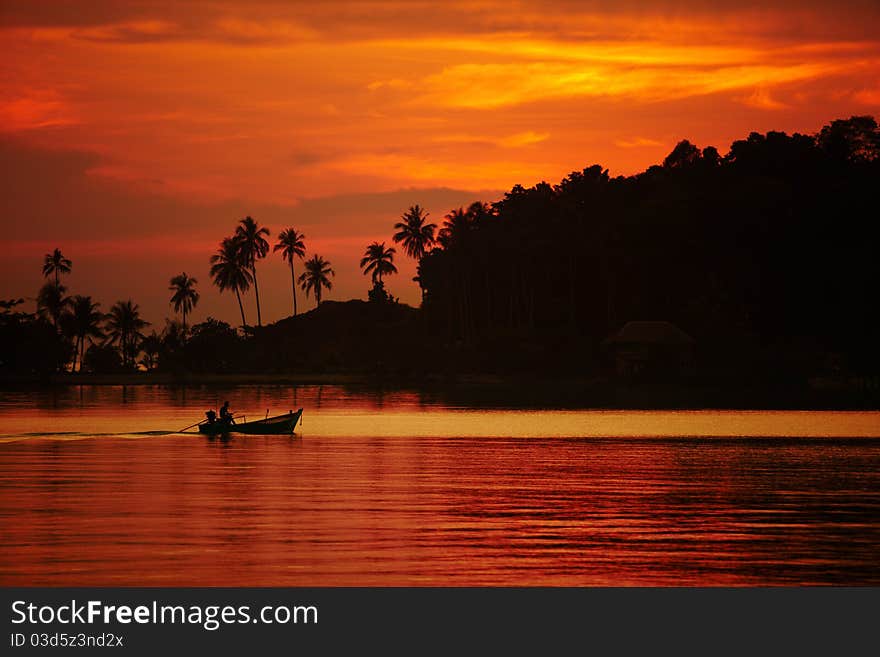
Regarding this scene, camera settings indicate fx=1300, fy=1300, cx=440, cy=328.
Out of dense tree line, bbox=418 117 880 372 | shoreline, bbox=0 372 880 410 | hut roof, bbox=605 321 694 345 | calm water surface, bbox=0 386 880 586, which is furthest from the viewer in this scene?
hut roof, bbox=605 321 694 345

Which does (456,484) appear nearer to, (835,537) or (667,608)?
(835,537)

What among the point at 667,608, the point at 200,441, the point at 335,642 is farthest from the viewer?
the point at 200,441

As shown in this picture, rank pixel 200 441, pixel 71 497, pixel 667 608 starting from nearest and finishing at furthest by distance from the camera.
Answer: pixel 667 608, pixel 71 497, pixel 200 441

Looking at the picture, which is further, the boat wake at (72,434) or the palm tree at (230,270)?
the palm tree at (230,270)

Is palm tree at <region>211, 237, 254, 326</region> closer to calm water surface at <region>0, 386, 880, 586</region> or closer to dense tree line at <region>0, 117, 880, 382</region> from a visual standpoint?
dense tree line at <region>0, 117, 880, 382</region>

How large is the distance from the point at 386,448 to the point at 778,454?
15.7 m

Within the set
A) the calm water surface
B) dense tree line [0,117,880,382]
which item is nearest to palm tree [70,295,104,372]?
dense tree line [0,117,880,382]

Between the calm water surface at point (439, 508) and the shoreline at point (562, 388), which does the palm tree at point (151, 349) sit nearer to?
the shoreline at point (562, 388)

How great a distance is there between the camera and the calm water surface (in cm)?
2375

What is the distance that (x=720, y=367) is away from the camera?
12838 centimetres

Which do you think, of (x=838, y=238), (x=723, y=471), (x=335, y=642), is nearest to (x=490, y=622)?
(x=335, y=642)

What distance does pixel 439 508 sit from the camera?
107ft

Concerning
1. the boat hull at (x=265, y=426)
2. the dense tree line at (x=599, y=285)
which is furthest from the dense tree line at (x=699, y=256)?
the boat hull at (x=265, y=426)

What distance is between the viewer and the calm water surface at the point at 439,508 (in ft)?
77.9
